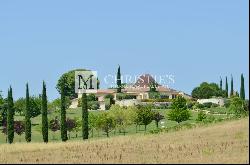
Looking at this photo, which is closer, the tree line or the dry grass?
the dry grass

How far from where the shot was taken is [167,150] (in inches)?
1264

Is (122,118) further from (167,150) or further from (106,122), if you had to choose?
(167,150)

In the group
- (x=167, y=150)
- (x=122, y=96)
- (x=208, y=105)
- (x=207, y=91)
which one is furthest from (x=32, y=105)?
(x=167, y=150)

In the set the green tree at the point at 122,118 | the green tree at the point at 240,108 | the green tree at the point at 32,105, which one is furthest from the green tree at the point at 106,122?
the green tree at the point at 32,105

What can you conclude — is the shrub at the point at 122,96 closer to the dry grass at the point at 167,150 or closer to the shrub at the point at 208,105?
the shrub at the point at 208,105

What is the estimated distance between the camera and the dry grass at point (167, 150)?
27453 mm

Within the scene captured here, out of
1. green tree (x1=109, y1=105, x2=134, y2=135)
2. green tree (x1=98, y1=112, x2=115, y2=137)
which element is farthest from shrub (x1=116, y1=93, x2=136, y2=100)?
green tree (x1=98, y1=112, x2=115, y2=137)

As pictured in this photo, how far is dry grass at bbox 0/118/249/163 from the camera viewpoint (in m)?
27.5

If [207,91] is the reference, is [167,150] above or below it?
below

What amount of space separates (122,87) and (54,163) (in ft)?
490

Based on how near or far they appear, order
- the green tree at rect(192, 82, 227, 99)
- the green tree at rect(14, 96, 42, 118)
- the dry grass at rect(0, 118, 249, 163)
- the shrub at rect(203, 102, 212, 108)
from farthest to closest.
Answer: the green tree at rect(192, 82, 227, 99) < the shrub at rect(203, 102, 212, 108) < the green tree at rect(14, 96, 42, 118) < the dry grass at rect(0, 118, 249, 163)

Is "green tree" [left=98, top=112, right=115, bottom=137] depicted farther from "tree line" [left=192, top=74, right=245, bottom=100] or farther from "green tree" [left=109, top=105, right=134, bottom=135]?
"tree line" [left=192, top=74, right=245, bottom=100]

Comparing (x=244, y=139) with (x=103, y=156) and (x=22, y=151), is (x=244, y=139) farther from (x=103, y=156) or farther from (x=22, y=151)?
(x=22, y=151)

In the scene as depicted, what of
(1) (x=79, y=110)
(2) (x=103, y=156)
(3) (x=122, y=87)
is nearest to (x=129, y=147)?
(2) (x=103, y=156)
